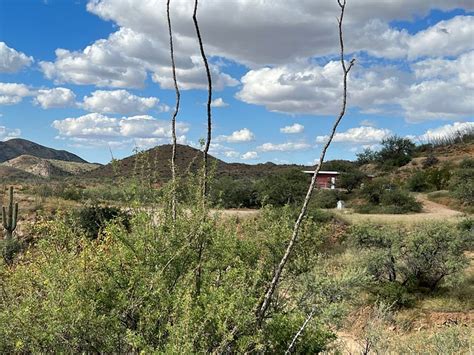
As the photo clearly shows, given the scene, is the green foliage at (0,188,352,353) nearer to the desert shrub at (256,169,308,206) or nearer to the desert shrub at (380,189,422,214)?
the desert shrub at (256,169,308,206)

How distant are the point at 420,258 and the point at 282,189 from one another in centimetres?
1842

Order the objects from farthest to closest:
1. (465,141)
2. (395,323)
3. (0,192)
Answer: (465,141), (0,192), (395,323)

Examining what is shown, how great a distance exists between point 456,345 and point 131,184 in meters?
6.11

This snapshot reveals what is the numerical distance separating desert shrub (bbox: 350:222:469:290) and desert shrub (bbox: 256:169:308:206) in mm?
15067

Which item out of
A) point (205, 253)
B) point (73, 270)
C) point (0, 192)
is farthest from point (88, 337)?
point (0, 192)

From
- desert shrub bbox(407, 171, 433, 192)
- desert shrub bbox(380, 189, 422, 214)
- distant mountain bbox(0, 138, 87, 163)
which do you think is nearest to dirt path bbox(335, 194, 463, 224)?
desert shrub bbox(380, 189, 422, 214)

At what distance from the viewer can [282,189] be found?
3500 cm

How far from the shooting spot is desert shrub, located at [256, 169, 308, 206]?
111 feet

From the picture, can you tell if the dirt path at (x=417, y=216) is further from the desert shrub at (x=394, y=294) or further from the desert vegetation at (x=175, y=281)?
the desert vegetation at (x=175, y=281)

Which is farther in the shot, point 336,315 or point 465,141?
point 465,141

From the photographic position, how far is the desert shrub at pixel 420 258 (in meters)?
16.5

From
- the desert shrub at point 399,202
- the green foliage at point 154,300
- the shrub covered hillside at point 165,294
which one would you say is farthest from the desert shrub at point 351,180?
the green foliage at point 154,300

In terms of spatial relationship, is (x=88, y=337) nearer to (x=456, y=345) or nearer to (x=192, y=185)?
(x=192, y=185)

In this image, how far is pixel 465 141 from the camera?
71875 mm
